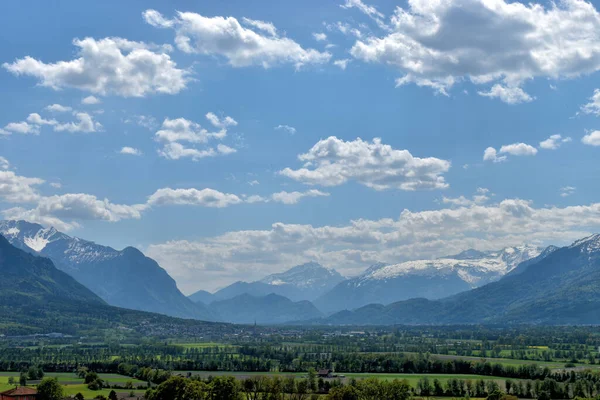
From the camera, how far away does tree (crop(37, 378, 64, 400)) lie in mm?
151875

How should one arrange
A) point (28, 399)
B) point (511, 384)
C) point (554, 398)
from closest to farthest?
point (28, 399)
point (554, 398)
point (511, 384)

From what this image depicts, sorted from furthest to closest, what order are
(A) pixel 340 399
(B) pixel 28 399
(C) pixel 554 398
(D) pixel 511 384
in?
(D) pixel 511 384 < (C) pixel 554 398 < (B) pixel 28 399 < (A) pixel 340 399

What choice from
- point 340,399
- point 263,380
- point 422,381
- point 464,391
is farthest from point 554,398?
point 263,380

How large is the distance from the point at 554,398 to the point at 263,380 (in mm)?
63740

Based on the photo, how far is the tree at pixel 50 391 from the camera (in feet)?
498

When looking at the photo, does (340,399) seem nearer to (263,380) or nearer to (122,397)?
(263,380)

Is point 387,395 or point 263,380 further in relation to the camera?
point 263,380

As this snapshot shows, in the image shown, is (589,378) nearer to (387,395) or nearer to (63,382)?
(387,395)

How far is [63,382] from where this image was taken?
634ft

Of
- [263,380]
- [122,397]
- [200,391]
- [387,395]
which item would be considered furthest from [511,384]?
[122,397]

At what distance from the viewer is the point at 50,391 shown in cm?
15312

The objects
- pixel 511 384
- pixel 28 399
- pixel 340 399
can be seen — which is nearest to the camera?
pixel 340 399

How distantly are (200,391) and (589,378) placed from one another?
99.6 meters

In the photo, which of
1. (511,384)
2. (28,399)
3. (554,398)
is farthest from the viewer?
(511,384)
